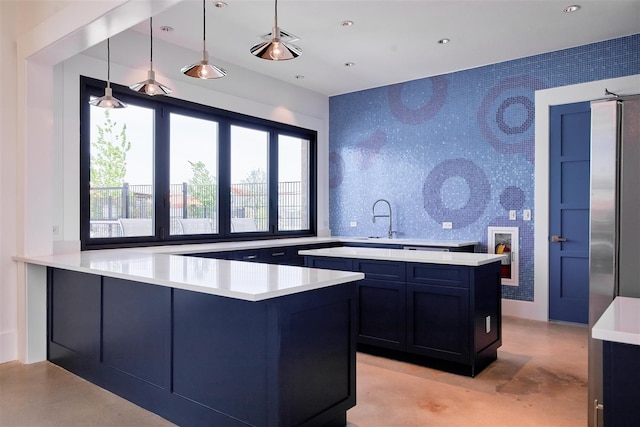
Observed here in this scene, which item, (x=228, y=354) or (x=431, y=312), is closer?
(x=228, y=354)

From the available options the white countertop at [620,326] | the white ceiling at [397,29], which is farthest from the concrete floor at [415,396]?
the white ceiling at [397,29]

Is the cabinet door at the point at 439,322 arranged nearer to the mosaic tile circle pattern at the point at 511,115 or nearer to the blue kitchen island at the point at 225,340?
the blue kitchen island at the point at 225,340

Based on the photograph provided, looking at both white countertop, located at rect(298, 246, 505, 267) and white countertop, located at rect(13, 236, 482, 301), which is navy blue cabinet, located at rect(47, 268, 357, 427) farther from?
Result: white countertop, located at rect(298, 246, 505, 267)

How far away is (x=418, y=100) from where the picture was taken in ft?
19.6

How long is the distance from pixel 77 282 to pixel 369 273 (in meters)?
2.27

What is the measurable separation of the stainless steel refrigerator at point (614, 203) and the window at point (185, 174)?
3.96 metres

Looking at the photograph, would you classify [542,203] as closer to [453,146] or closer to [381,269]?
[453,146]

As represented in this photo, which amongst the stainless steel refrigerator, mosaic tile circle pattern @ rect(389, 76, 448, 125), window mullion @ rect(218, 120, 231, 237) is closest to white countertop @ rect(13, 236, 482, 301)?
the stainless steel refrigerator

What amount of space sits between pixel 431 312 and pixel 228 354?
5.70 ft

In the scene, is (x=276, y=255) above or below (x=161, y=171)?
below

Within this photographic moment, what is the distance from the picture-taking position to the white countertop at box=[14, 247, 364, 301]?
2105 millimetres

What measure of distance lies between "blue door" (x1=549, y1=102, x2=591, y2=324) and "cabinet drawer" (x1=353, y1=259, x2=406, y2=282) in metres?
2.40

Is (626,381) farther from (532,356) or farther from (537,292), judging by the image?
(537,292)

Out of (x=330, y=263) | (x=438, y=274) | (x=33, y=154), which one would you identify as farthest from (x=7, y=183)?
(x=438, y=274)
